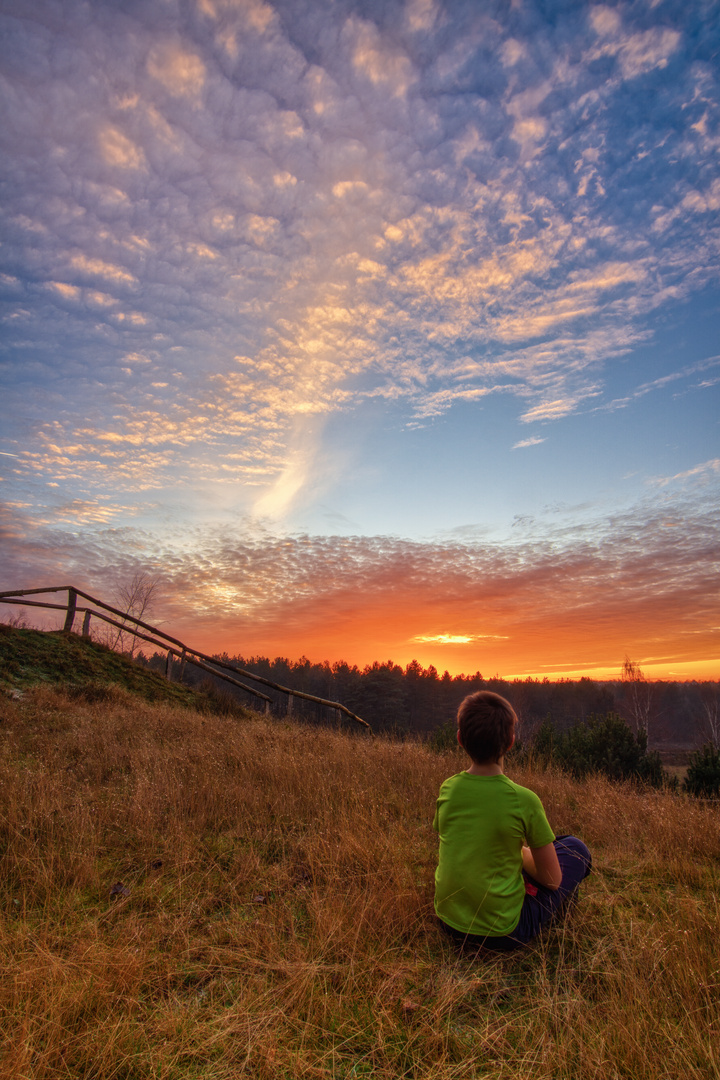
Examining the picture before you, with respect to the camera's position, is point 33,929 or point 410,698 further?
point 410,698

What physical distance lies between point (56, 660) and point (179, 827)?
1057 cm

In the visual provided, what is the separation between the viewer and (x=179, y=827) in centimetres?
440

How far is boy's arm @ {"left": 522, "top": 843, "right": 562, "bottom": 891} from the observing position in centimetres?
302

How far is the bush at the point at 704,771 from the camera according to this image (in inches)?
454

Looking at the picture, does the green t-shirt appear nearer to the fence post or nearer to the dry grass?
the dry grass

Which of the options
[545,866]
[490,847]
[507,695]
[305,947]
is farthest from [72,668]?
[507,695]

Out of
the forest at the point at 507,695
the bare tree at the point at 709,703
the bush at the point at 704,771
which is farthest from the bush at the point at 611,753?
the bare tree at the point at 709,703

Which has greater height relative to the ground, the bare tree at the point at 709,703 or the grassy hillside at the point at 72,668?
the grassy hillside at the point at 72,668

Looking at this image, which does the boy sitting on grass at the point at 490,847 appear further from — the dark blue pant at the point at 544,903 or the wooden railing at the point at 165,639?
the wooden railing at the point at 165,639

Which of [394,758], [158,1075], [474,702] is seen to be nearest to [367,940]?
[158,1075]

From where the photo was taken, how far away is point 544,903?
10.5ft

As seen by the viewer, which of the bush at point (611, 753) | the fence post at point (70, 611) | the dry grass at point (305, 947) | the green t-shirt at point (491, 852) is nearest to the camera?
the dry grass at point (305, 947)

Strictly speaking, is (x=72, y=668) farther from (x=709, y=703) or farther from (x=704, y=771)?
(x=709, y=703)

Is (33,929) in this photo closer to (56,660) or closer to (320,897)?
(320,897)
